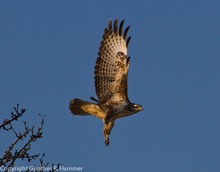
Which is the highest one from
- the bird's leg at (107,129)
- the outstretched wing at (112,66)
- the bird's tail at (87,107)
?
the outstretched wing at (112,66)

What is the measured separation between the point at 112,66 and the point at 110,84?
0.43 metres

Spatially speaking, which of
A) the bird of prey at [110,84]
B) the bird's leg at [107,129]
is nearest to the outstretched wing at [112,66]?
the bird of prey at [110,84]

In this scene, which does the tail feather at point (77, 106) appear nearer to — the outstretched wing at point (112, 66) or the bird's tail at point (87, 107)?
the bird's tail at point (87, 107)

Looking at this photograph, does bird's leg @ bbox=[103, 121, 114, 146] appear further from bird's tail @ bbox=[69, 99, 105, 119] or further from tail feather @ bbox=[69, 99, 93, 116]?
tail feather @ bbox=[69, 99, 93, 116]

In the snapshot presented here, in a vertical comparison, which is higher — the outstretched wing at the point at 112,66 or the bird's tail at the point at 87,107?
the outstretched wing at the point at 112,66

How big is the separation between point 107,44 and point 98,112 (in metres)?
1.68

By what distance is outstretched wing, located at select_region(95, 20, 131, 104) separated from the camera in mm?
11305

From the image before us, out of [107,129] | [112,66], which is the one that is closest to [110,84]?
[112,66]

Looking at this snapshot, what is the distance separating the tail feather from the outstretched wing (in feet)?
1.26

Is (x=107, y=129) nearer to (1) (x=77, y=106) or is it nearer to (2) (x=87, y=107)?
(2) (x=87, y=107)

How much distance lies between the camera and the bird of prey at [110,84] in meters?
11.0

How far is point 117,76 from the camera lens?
11492mm

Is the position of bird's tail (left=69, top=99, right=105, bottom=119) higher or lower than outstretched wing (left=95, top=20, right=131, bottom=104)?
lower

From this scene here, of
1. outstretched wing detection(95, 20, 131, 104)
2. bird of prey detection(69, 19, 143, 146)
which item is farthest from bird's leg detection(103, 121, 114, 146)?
outstretched wing detection(95, 20, 131, 104)
